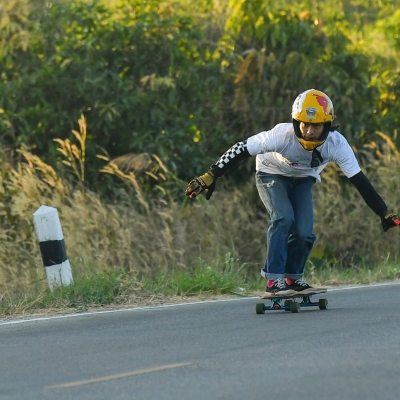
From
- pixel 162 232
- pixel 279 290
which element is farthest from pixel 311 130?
pixel 162 232

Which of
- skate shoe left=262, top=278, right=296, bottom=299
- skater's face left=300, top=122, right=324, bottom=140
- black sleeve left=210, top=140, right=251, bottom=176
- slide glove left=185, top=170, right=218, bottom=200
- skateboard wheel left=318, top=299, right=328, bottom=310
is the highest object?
skater's face left=300, top=122, right=324, bottom=140

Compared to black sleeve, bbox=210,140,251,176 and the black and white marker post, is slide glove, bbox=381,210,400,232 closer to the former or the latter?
black sleeve, bbox=210,140,251,176

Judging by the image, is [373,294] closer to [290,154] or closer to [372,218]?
[290,154]

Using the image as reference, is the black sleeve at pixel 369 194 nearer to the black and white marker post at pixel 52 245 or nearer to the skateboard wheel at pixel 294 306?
the skateboard wheel at pixel 294 306

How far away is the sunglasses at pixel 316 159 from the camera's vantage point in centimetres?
866

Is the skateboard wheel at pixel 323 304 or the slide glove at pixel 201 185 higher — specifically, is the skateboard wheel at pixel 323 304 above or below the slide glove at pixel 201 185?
below

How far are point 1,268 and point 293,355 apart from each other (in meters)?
6.58

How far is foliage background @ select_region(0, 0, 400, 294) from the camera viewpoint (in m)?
13.4

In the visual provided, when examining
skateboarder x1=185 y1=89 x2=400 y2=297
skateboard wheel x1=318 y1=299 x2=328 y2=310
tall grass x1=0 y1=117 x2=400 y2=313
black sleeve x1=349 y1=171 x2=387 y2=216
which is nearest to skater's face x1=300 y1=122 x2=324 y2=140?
skateboarder x1=185 y1=89 x2=400 y2=297

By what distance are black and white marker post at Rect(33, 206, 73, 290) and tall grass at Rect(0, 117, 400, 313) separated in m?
0.21

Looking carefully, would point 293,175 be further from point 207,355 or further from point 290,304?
point 207,355

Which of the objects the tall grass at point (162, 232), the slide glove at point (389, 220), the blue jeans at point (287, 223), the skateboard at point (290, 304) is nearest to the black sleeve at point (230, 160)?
the blue jeans at point (287, 223)

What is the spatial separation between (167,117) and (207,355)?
31.8ft

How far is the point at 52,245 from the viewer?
9.94m
